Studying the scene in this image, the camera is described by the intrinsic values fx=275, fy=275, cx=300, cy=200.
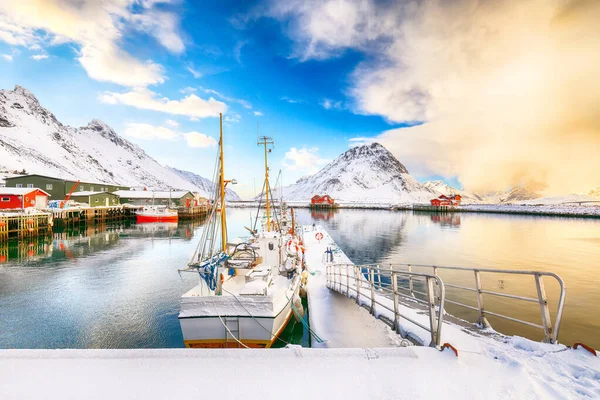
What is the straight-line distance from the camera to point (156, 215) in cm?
7000

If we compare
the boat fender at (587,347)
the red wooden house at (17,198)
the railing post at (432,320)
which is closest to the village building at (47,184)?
the red wooden house at (17,198)

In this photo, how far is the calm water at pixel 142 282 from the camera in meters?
12.6

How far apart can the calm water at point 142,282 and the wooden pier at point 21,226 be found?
4.28 m

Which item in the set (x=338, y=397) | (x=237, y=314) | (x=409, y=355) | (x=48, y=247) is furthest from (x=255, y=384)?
(x=48, y=247)

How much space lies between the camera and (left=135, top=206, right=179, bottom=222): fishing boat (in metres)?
69.4

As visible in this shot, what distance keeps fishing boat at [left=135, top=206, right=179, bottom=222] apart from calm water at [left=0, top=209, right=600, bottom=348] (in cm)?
2766

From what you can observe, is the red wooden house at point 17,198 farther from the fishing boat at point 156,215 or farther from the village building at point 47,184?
the village building at point 47,184

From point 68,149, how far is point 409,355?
23543 centimetres

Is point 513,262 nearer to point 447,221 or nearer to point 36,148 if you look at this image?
point 447,221

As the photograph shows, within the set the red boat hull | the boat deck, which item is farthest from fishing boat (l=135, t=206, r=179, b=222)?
the boat deck

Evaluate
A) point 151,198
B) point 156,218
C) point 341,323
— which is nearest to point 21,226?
point 156,218

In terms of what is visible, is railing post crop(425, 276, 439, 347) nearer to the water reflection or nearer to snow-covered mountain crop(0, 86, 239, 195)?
the water reflection

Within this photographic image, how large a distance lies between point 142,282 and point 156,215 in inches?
2194

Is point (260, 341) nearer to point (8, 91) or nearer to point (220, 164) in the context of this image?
point (220, 164)
